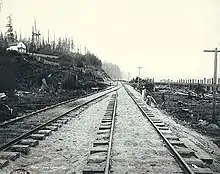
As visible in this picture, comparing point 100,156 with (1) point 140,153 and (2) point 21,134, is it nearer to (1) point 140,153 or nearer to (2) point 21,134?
(1) point 140,153

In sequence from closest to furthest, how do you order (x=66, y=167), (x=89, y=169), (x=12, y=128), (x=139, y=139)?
(x=89, y=169) → (x=66, y=167) → (x=139, y=139) → (x=12, y=128)

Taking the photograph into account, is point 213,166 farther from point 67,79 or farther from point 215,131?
point 67,79

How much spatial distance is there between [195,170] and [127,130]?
16.2ft

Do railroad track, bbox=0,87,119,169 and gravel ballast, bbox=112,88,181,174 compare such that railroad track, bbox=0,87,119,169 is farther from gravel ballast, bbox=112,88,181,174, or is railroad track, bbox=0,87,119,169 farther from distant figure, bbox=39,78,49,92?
distant figure, bbox=39,78,49,92

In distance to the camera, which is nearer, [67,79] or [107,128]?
[107,128]

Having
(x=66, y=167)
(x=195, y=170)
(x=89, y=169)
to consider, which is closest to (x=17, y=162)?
(x=66, y=167)

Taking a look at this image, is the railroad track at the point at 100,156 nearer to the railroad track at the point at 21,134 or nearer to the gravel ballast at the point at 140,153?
the gravel ballast at the point at 140,153

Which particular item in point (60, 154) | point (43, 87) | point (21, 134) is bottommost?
point (60, 154)

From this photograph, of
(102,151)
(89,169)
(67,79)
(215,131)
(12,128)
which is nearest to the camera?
(89,169)

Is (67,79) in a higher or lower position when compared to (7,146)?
higher

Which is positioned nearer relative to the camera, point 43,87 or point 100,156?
point 100,156

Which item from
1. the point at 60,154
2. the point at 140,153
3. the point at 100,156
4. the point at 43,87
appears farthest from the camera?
the point at 43,87

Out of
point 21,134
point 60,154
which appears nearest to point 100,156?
point 60,154

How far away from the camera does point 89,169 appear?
597 cm
